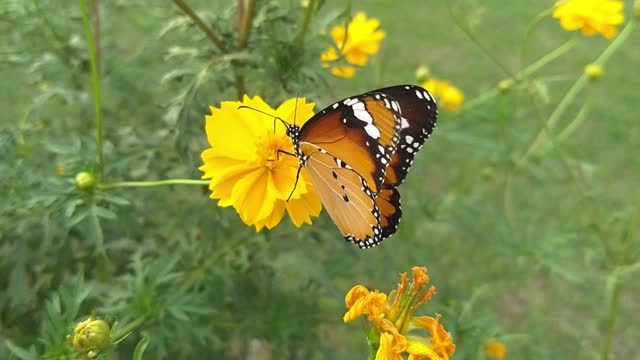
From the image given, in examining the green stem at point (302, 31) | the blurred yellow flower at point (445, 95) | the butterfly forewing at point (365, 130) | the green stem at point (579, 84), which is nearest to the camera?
the butterfly forewing at point (365, 130)

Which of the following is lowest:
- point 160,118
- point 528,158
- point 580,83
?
point 528,158

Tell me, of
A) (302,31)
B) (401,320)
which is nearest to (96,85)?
(302,31)

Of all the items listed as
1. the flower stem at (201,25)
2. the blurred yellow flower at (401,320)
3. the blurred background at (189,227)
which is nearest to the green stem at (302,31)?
the blurred background at (189,227)

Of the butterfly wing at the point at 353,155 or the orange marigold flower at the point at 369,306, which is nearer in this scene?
the orange marigold flower at the point at 369,306

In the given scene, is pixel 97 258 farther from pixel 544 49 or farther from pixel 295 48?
pixel 544 49

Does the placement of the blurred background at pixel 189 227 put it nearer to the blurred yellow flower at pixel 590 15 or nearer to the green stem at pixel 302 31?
the green stem at pixel 302 31

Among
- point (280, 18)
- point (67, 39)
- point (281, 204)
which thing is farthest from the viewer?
point (67, 39)

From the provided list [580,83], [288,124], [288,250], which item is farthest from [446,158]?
[288,124]
